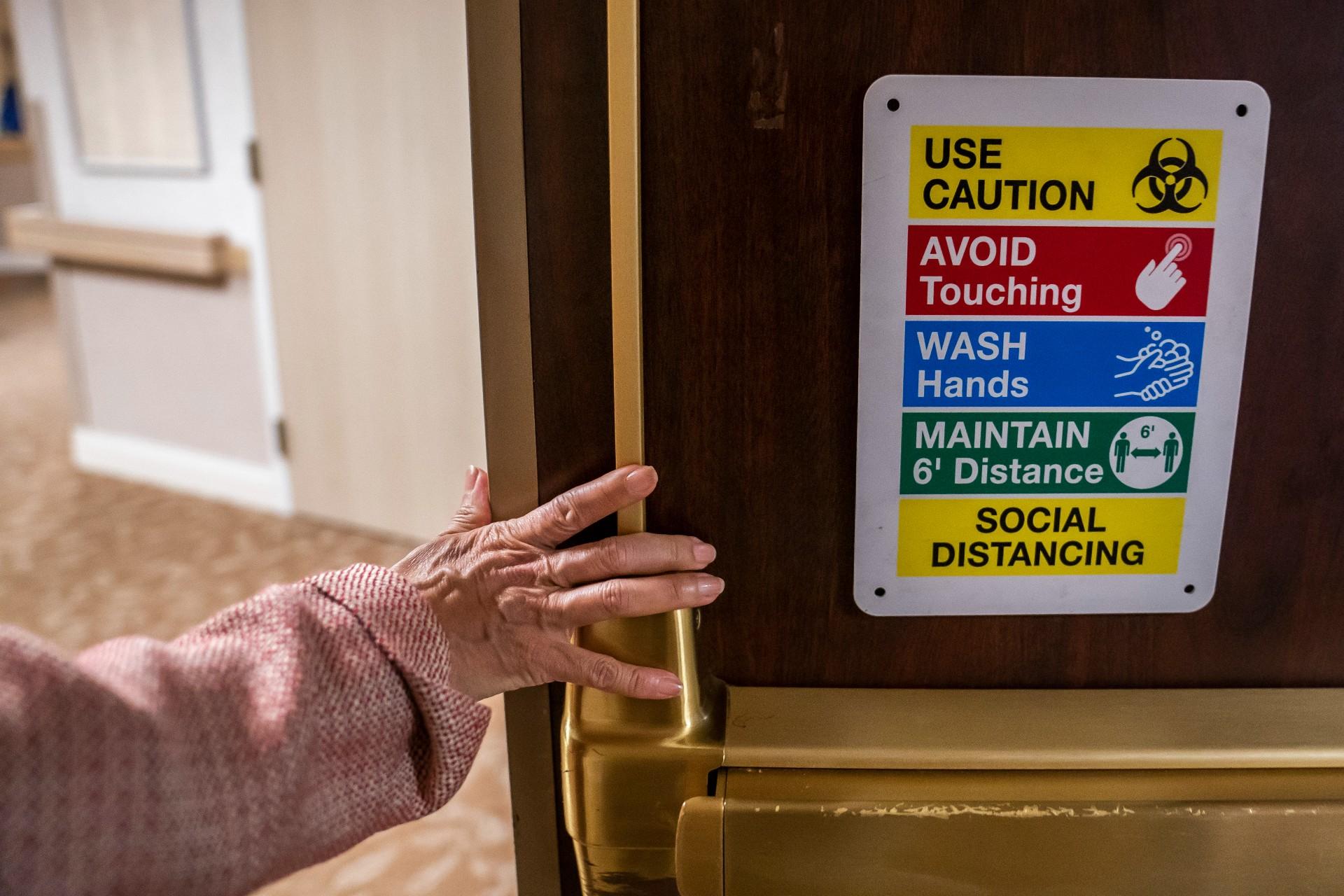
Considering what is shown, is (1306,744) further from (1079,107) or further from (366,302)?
(366,302)

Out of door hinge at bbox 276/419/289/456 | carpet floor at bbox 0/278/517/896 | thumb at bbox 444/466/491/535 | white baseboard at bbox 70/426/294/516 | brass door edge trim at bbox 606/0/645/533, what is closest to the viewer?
→ brass door edge trim at bbox 606/0/645/533

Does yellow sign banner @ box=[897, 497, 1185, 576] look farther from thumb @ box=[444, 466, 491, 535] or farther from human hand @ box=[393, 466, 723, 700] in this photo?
thumb @ box=[444, 466, 491, 535]

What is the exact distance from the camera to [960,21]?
66 cm

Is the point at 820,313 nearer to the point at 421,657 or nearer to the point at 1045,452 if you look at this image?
the point at 1045,452

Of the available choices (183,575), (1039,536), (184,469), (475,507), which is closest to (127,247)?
(184,469)

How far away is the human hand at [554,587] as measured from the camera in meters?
0.71

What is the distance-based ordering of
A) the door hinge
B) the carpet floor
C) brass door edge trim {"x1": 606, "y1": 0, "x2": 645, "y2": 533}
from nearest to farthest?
brass door edge trim {"x1": 606, "y1": 0, "x2": 645, "y2": 533}, the carpet floor, the door hinge

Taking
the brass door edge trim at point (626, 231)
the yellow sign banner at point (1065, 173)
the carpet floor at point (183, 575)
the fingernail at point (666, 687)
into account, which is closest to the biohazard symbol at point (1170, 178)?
the yellow sign banner at point (1065, 173)

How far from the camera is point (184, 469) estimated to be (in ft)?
12.7

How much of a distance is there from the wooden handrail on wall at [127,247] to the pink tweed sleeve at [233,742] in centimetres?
299

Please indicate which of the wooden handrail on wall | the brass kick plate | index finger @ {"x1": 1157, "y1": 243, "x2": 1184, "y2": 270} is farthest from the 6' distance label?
the wooden handrail on wall

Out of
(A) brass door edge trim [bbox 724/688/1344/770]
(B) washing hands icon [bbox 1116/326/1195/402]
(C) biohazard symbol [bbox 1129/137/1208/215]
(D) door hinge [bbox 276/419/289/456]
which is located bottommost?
(D) door hinge [bbox 276/419/289/456]

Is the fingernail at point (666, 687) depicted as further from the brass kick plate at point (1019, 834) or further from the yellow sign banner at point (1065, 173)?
the yellow sign banner at point (1065, 173)

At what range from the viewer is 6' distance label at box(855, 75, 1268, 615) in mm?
671
